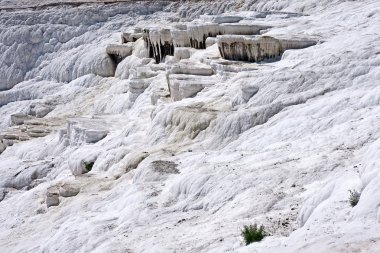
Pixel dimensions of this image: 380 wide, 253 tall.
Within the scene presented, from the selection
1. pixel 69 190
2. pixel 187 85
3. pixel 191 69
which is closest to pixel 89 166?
pixel 69 190

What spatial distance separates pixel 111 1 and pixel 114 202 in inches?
1526

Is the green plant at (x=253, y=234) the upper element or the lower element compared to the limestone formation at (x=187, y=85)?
upper

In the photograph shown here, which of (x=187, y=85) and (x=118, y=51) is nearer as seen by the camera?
(x=187, y=85)

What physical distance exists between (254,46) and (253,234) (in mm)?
13906

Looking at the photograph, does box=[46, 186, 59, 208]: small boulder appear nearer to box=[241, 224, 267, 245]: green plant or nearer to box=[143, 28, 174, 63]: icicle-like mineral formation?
box=[241, 224, 267, 245]: green plant

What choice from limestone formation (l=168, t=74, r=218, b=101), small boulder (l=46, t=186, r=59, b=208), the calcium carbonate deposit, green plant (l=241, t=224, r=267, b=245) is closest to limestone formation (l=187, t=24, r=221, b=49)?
the calcium carbonate deposit

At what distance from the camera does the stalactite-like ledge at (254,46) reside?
21.9 m

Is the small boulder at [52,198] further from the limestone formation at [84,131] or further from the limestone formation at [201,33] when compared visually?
the limestone formation at [201,33]

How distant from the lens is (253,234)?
9.65 meters

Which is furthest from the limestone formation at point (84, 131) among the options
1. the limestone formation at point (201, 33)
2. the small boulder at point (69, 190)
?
the limestone formation at point (201, 33)

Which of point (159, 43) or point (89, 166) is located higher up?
point (159, 43)

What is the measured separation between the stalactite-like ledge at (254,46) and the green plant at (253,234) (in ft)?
43.0

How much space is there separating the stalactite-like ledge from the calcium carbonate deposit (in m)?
0.05

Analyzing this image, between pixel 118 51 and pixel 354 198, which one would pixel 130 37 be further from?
pixel 354 198
